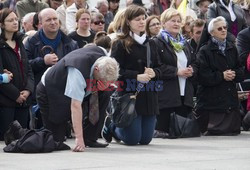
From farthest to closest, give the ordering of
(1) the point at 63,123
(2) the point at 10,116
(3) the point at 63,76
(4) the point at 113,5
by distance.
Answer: (4) the point at 113,5 → (2) the point at 10,116 → (1) the point at 63,123 → (3) the point at 63,76

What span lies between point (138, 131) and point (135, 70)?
0.88m

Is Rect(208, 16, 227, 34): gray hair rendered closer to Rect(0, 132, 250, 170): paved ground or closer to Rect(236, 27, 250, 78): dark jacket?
Rect(236, 27, 250, 78): dark jacket

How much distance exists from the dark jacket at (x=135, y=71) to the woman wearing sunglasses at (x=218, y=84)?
2084 mm

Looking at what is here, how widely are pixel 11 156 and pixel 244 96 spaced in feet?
18.9

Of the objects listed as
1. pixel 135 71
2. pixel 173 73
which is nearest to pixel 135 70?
pixel 135 71

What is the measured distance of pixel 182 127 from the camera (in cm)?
1327

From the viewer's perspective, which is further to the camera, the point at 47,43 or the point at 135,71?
Answer: the point at 47,43

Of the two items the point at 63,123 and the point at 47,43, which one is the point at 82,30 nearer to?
the point at 47,43

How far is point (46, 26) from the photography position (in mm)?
13117

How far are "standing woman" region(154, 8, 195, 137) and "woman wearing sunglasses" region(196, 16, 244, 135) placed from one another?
14.6 inches

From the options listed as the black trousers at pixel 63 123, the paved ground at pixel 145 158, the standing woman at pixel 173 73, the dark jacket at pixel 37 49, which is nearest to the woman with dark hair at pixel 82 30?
the dark jacket at pixel 37 49

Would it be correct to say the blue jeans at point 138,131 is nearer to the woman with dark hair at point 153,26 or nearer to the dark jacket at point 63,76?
the dark jacket at point 63,76

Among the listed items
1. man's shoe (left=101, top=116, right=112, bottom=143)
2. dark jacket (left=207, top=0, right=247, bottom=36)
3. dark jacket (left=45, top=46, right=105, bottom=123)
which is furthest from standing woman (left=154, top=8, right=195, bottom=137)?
dark jacket (left=45, top=46, right=105, bottom=123)

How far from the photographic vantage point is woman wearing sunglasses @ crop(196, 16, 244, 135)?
1384 centimetres
